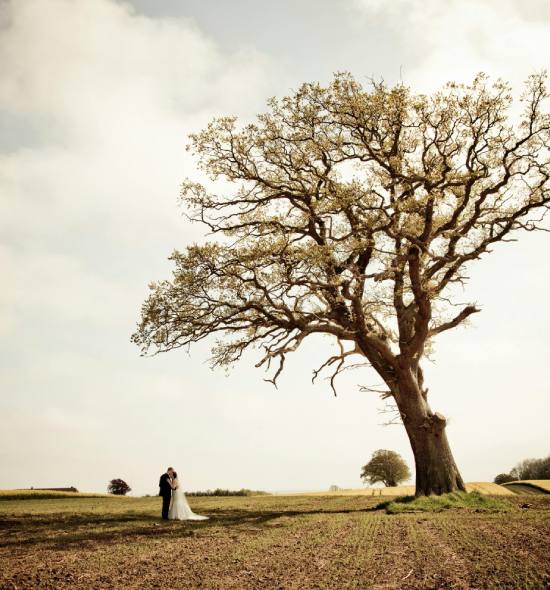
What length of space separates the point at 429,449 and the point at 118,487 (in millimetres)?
41224

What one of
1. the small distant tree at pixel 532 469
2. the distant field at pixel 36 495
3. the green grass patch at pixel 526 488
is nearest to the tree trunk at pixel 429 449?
the green grass patch at pixel 526 488

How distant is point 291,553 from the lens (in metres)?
10.8

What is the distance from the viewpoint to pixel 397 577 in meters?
8.44

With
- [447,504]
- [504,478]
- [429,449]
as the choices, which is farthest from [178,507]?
[504,478]

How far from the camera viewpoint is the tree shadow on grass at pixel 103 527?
1318 cm

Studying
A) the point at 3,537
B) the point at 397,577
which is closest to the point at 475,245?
the point at 397,577

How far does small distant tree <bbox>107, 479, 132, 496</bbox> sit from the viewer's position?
173 feet

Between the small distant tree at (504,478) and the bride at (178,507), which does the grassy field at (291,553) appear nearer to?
the bride at (178,507)

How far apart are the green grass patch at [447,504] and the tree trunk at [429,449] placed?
2.03ft

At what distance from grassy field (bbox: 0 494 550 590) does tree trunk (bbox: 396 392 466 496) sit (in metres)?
3.83

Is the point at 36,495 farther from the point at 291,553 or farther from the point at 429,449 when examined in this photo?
the point at 291,553

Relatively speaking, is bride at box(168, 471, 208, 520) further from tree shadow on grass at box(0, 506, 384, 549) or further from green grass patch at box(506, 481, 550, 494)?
green grass patch at box(506, 481, 550, 494)

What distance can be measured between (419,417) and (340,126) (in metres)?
12.6

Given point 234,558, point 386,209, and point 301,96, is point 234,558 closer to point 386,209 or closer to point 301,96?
point 386,209
